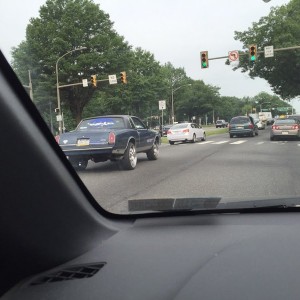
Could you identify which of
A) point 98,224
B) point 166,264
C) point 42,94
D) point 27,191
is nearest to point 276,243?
point 166,264

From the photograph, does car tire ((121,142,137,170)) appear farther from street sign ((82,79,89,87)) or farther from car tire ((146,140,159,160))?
street sign ((82,79,89,87))

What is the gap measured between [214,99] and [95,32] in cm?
440

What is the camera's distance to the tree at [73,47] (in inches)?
128

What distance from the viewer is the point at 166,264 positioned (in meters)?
2.34

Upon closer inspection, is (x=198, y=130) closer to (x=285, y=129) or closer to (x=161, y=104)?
(x=285, y=129)

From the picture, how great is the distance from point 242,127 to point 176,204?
1985 centimetres

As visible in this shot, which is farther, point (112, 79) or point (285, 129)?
point (285, 129)

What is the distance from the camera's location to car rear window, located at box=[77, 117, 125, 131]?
4675mm

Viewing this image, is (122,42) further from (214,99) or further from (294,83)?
(294,83)

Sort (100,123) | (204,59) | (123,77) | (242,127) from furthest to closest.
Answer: (242,127), (204,59), (100,123), (123,77)

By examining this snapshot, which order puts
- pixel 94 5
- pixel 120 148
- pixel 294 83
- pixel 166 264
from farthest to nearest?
pixel 294 83, pixel 120 148, pixel 94 5, pixel 166 264

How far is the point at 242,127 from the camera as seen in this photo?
879 inches

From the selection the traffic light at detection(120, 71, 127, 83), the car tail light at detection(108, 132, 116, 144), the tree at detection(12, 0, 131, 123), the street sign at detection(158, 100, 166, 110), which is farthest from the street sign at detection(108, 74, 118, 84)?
the car tail light at detection(108, 132, 116, 144)

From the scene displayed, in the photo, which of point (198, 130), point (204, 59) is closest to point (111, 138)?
point (204, 59)
